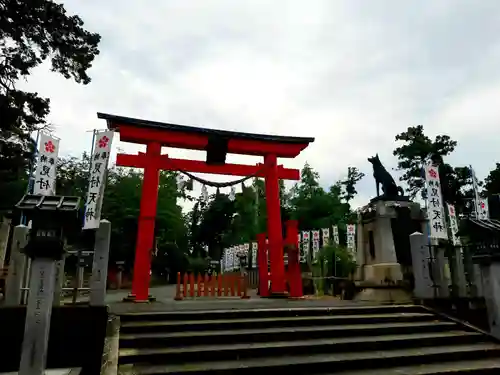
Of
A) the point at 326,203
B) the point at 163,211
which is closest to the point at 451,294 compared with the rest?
the point at 163,211

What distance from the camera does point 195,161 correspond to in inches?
483

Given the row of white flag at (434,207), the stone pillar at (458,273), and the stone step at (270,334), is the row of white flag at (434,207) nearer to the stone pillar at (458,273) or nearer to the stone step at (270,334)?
the stone pillar at (458,273)

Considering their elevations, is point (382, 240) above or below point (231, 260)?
below

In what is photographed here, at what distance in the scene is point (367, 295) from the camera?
10.3 meters

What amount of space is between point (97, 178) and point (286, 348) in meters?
6.71

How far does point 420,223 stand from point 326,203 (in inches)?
913

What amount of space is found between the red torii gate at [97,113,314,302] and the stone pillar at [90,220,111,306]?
380 centimetres

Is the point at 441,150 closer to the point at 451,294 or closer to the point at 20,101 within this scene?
the point at 451,294

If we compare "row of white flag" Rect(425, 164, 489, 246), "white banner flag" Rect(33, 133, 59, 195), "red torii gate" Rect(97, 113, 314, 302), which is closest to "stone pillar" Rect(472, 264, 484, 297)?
"row of white flag" Rect(425, 164, 489, 246)

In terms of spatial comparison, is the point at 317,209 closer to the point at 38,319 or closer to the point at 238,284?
the point at 238,284

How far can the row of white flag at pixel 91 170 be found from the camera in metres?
9.27

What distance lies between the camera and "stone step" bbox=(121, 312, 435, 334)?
19.6 ft

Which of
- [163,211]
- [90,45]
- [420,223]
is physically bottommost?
[420,223]

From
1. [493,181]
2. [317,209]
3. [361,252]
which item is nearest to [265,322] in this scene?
[361,252]
